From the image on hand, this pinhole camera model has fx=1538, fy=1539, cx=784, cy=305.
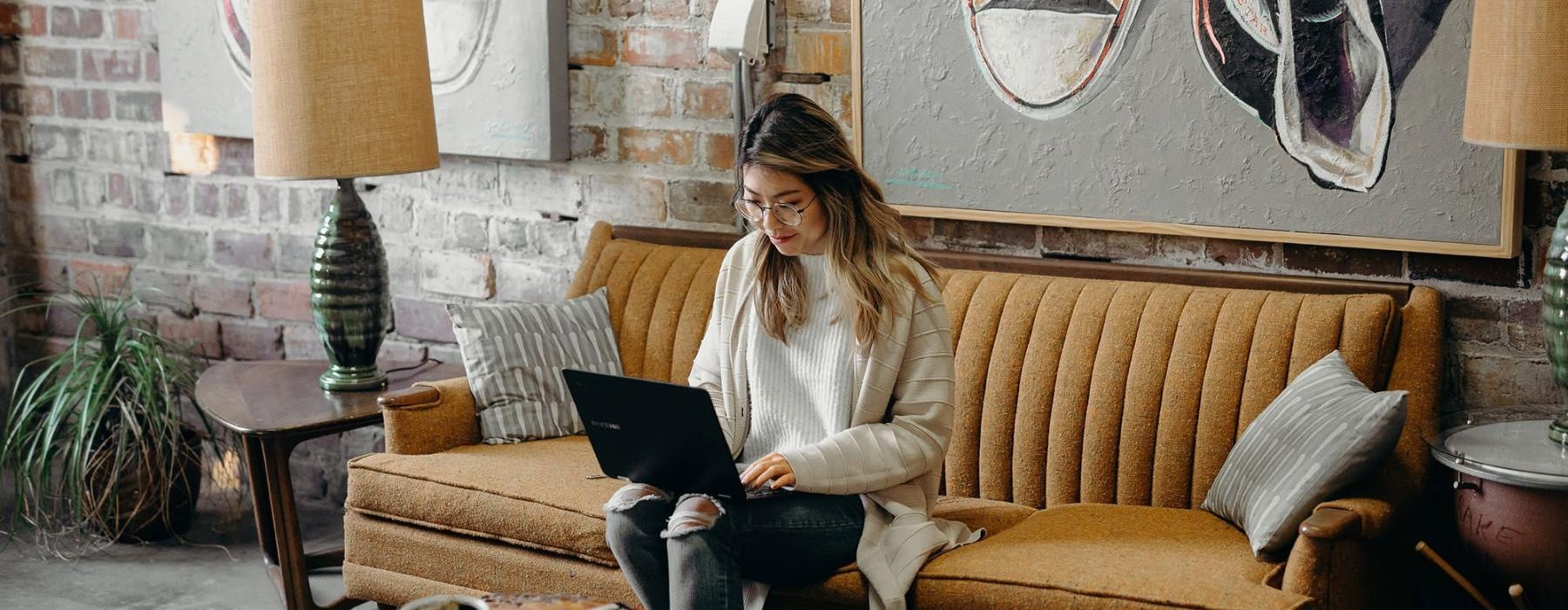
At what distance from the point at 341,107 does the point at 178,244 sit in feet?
4.36

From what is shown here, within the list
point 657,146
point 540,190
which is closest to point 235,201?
point 540,190

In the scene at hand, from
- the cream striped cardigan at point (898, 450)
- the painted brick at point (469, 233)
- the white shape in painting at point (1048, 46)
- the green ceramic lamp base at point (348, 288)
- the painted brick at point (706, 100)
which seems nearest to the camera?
the cream striped cardigan at point (898, 450)

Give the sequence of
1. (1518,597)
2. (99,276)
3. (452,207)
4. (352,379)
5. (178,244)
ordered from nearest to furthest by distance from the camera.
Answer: (1518,597) < (352,379) < (452,207) < (178,244) < (99,276)

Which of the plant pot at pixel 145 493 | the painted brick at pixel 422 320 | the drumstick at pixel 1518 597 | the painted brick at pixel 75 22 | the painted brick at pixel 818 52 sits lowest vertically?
the plant pot at pixel 145 493

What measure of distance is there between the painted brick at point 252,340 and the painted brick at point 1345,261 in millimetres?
2566

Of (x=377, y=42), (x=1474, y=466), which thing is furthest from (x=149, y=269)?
(x=1474, y=466)

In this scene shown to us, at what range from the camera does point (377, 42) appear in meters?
3.08

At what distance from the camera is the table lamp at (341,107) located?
10.0ft

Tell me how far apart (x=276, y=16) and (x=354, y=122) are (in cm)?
25

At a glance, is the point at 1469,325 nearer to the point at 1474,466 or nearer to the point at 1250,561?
the point at 1474,466

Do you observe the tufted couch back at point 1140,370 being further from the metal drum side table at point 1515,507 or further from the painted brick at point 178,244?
the painted brick at point 178,244

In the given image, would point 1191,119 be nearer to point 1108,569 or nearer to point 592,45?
point 1108,569

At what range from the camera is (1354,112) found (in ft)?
9.13

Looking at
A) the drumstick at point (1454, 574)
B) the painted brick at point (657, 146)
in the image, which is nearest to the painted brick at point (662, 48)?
the painted brick at point (657, 146)
